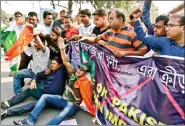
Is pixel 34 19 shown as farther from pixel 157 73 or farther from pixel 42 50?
→ pixel 157 73

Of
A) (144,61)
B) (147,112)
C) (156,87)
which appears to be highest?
(144,61)

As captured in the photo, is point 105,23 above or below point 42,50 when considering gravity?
above

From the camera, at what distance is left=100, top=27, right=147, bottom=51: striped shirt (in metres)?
3.92

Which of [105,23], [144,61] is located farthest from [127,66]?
[105,23]

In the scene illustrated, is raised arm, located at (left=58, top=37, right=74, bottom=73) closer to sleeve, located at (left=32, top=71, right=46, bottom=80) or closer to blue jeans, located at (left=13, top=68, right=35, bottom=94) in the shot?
sleeve, located at (left=32, top=71, right=46, bottom=80)

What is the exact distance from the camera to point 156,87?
3.30 meters

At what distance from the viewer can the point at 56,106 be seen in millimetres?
4836

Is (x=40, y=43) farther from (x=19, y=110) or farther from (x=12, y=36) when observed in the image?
(x=19, y=110)

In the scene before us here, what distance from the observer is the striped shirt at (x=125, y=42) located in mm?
3916

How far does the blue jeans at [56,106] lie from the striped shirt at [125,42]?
1.26m

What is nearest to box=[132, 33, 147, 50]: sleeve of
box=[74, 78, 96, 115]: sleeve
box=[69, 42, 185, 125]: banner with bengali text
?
box=[69, 42, 185, 125]: banner with bengali text

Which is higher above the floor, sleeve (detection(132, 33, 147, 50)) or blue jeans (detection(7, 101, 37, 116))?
sleeve (detection(132, 33, 147, 50))

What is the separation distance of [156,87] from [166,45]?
0.53 m

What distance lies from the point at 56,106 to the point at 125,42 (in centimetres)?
175
